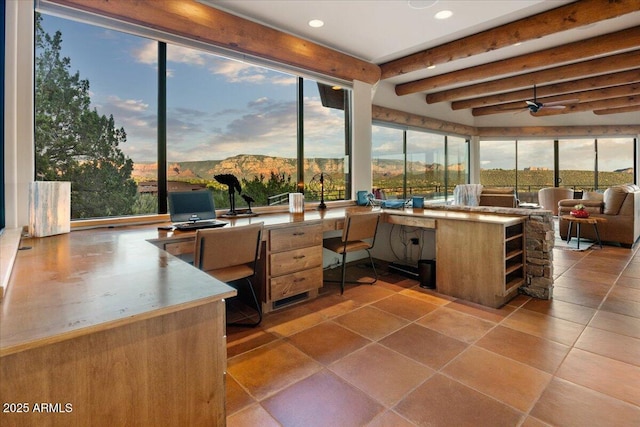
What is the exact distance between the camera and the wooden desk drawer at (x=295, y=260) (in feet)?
9.09

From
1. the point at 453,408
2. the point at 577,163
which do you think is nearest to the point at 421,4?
the point at 453,408

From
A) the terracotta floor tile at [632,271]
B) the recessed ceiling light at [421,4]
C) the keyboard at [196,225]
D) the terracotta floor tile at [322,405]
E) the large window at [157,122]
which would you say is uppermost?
the recessed ceiling light at [421,4]

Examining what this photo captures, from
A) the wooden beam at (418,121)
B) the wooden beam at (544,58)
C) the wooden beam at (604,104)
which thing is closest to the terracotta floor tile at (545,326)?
the wooden beam at (544,58)

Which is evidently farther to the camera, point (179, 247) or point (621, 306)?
point (621, 306)

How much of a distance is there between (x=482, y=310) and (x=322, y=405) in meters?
1.81

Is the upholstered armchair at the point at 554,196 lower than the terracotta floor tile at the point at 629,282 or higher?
higher

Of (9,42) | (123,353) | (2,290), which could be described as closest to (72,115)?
(9,42)

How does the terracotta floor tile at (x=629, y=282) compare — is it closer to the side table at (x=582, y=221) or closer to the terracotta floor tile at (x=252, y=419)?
the side table at (x=582, y=221)

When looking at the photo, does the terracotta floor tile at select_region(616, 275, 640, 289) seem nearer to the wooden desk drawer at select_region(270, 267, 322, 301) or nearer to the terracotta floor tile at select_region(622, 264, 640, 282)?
the terracotta floor tile at select_region(622, 264, 640, 282)

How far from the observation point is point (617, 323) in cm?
254

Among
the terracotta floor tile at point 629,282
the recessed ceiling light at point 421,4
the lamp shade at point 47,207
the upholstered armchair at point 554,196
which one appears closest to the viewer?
the lamp shade at point 47,207

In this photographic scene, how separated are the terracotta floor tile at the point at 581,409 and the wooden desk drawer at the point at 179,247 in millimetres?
2152

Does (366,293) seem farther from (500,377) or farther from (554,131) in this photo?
(554,131)

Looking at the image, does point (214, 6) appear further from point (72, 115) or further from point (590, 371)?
point (590, 371)
